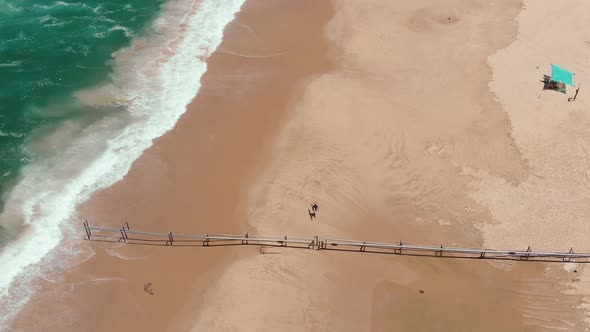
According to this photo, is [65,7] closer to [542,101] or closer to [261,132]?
[261,132]

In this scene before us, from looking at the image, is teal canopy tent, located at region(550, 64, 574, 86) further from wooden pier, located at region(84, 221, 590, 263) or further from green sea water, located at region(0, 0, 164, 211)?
green sea water, located at region(0, 0, 164, 211)

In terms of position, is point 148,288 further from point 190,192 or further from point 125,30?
point 125,30

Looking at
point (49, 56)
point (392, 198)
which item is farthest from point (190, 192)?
point (49, 56)

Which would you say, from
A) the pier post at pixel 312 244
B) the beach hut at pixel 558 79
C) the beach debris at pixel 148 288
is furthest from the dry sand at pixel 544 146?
the beach debris at pixel 148 288

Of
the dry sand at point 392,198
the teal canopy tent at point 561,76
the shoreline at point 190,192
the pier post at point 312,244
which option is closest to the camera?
the dry sand at point 392,198

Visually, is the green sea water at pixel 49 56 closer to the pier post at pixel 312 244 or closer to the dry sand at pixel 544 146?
the pier post at pixel 312 244

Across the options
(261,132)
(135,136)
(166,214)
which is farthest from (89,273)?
(261,132)
